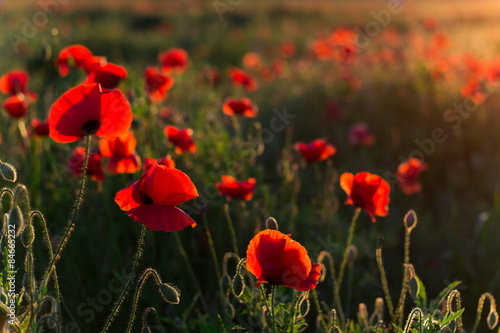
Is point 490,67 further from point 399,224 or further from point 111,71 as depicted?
point 111,71

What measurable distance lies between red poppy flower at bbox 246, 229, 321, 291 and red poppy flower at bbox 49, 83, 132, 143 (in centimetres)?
46

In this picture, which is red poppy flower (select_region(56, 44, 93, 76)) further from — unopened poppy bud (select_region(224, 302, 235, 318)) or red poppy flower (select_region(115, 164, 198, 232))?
unopened poppy bud (select_region(224, 302, 235, 318))

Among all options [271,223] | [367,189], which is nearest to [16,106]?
[271,223]

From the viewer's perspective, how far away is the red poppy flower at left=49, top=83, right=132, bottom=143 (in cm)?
129

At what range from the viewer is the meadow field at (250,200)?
1309 millimetres

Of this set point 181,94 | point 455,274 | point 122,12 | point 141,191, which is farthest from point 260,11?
point 141,191

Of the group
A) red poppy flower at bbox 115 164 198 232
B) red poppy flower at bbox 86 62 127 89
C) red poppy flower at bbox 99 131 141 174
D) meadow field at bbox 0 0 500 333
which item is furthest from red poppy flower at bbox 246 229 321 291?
red poppy flower at bbox 86 62 127 89

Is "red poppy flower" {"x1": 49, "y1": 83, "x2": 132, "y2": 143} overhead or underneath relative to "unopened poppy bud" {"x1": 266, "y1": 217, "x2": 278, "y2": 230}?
overhead

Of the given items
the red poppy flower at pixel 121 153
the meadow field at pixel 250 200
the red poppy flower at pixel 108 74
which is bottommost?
the meadow field at pixel 250 200

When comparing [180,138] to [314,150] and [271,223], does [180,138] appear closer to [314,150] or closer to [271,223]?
[314,150]

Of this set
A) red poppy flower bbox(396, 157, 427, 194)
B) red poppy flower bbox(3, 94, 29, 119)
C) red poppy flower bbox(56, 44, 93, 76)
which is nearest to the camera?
red poppy flower bbox(56, 44, 93, 76)

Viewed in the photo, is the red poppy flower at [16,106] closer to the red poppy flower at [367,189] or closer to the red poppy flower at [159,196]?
the red poppy flower at [159,196]

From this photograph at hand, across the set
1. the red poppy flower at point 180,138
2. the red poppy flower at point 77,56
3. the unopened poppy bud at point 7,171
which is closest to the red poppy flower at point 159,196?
the unopened poppy bud at point 7,171

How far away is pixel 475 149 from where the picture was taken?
167 inches
